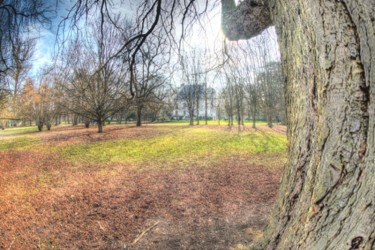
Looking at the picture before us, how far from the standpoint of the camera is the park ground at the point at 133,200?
3.58 metres

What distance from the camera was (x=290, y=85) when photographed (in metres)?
1.46

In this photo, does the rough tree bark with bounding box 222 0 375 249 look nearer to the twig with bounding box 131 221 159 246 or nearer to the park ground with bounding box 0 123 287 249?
the park ground with bounding box 0 123 287 249

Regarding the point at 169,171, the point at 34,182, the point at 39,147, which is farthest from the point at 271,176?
the point at 39,147

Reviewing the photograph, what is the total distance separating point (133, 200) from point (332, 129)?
474cm

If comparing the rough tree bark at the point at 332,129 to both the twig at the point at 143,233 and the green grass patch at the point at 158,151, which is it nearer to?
the twig at the point at 143,233

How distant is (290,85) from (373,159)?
2.24 ft

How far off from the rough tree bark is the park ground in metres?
2.53

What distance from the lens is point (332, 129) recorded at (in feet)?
3.36

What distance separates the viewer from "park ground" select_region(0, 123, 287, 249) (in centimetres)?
358

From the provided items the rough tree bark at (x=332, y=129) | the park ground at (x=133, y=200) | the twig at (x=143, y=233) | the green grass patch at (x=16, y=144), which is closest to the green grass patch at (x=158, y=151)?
the park ground at (x=133, y=200)

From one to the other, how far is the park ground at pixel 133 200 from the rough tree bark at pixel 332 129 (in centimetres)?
253

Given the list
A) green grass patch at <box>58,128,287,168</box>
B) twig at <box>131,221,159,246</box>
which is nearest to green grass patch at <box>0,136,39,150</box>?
green grass patch at <box>58,128,287,168</box>

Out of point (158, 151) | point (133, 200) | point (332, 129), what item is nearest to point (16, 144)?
point (158, 151)

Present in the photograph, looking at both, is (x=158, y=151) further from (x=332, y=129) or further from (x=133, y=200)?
(x=332, y=129)
